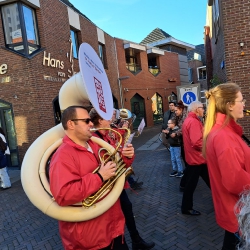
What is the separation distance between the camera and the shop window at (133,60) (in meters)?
17.7

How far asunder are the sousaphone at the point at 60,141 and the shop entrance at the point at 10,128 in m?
7.31

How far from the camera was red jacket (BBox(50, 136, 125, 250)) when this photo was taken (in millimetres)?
1572

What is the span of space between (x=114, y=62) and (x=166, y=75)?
7.49 metres

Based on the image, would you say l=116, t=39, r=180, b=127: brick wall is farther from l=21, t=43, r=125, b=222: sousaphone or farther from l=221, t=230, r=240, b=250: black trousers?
l=221, t=230, r=240, b=250: black trousers

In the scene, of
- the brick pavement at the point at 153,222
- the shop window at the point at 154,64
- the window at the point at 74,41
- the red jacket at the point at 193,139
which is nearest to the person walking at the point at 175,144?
the brick pavement at the point at 153,222

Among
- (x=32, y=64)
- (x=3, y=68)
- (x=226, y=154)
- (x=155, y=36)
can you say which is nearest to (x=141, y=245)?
(x=226, y=154)

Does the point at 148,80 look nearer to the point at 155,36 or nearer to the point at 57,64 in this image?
the point at 155,36

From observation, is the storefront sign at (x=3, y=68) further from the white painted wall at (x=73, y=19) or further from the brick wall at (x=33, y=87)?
the white painted wall at (x=73, y=19)

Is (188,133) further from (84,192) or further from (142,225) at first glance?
(84,192)

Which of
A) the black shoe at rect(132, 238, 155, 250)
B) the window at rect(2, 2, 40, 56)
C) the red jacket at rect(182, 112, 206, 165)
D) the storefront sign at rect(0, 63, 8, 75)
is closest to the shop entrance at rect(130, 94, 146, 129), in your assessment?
the window at rect(2, 2, 40, 56)

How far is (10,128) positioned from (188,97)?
20.7 feet

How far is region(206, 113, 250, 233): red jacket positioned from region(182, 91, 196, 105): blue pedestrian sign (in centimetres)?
544

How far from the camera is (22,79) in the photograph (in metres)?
8.23

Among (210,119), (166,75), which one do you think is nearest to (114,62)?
(166,75)
